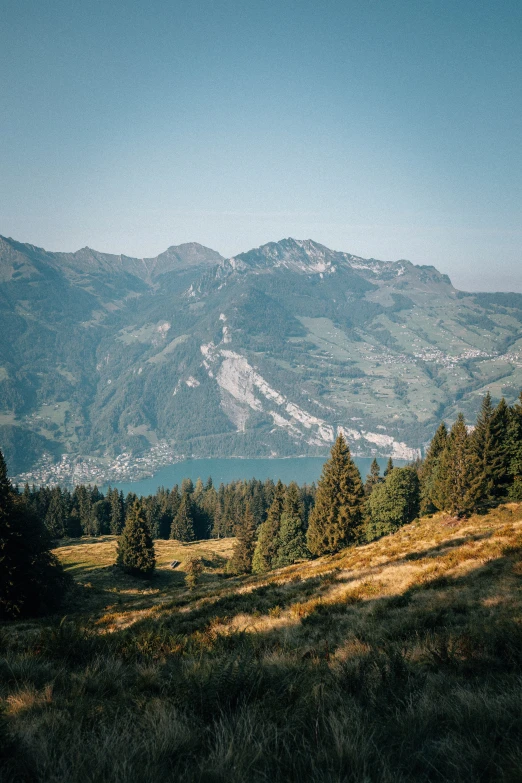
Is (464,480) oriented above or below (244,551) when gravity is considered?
above

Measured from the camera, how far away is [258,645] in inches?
288

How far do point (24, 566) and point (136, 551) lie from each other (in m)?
25.3

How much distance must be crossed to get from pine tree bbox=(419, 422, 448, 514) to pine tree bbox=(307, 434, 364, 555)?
55.3 feet

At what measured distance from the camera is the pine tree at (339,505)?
47.1 meters

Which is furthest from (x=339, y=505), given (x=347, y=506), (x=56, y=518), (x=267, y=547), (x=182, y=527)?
(x=56, y=518)

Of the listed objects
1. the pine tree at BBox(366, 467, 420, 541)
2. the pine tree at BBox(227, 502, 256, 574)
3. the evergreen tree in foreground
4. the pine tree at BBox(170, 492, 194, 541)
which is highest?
the evergreen tree in foreground

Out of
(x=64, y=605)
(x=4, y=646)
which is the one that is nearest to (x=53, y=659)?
(x=4, y=646)

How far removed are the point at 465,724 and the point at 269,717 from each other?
5.61 feet

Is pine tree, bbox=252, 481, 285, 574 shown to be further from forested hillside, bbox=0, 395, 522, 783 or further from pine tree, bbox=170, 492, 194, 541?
pine tree, bbox=170, 492, 194, 541

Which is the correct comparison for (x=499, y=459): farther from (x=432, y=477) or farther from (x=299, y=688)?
(x=299, y=688)

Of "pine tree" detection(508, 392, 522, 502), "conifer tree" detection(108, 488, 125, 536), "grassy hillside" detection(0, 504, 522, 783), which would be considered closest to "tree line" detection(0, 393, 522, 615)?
"pine tree" detection(508, 392, 522, 502)

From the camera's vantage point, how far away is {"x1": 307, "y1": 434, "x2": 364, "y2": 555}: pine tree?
154 ft

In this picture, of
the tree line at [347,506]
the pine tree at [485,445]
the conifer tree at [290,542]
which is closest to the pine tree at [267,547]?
the tree line at [347,506]

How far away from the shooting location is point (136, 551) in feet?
170
